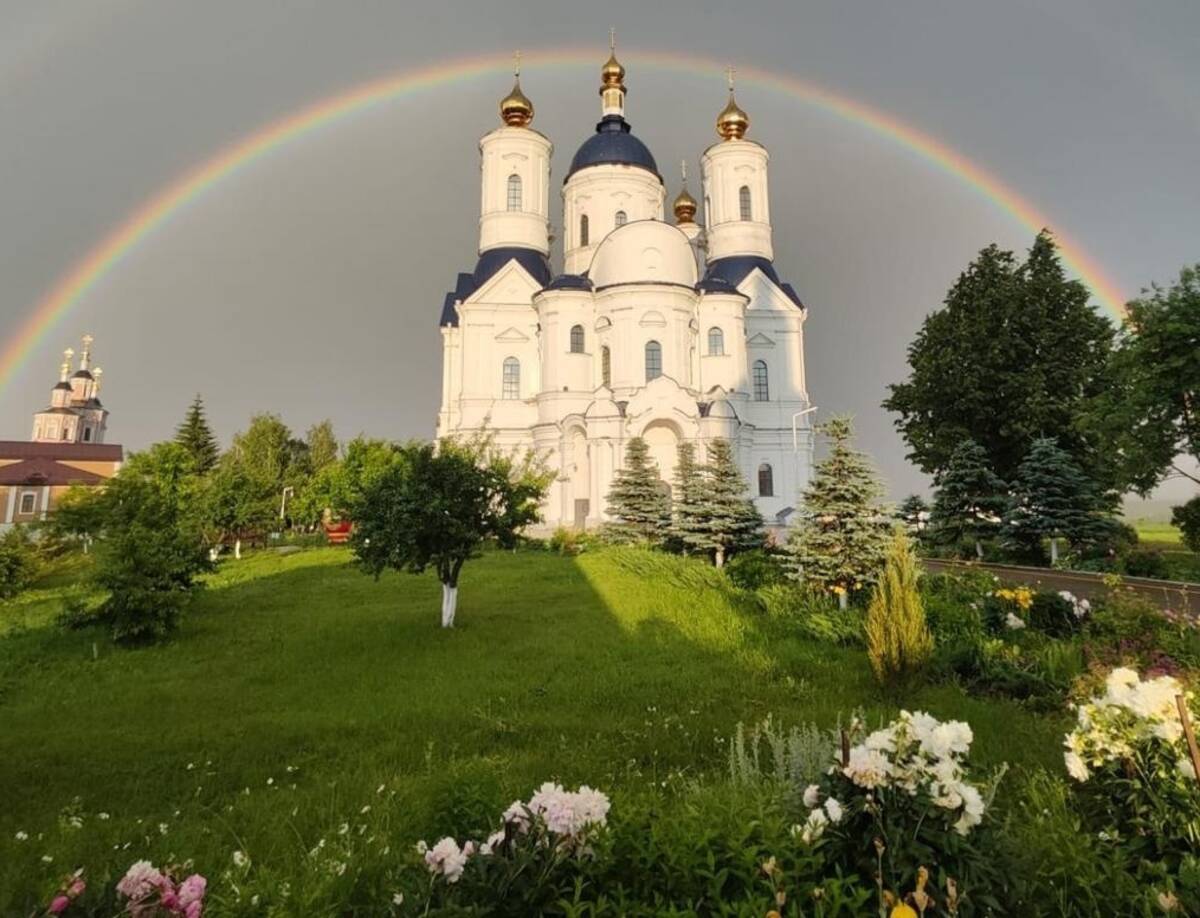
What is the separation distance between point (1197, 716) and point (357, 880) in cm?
407

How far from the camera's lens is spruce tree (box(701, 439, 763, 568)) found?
21.4 metres

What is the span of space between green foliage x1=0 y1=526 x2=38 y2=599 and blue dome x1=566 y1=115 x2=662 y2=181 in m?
34.8

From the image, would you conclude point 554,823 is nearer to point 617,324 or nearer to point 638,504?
point 638,504

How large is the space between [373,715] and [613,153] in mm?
41904

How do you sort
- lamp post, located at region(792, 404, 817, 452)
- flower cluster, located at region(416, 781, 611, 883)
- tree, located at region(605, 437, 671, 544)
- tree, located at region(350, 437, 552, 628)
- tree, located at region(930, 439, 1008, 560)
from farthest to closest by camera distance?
1. lamp post, located at region(792, 404, 817, 452)
2. tree, located at region(605, 437, 671, 544)
3. tree, located at region(930, 439, 1008, 560)
4. tree, located at region(350, 437, 552, 628)
5. flower cluster, located at region(416, 781, 611, 883)

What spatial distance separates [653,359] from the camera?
35.0 meters

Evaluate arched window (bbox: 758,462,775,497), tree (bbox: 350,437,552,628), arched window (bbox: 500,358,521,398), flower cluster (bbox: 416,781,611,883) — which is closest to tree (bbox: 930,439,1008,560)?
arched window (bbox: 758,462,775,497)

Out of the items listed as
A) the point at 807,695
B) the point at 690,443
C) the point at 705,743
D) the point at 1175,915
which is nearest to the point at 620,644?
the point at 807,695

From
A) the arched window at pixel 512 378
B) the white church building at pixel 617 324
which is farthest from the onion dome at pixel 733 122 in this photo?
the arched window at pixel 512 378

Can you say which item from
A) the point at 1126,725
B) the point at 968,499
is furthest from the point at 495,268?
the point at 1126,725

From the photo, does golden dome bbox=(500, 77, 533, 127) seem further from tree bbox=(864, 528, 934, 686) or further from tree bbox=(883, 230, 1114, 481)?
tree bbox=(864, 528, 934, 686)

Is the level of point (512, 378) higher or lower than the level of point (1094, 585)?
higher

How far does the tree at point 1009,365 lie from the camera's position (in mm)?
26344

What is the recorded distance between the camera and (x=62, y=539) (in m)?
29.4
